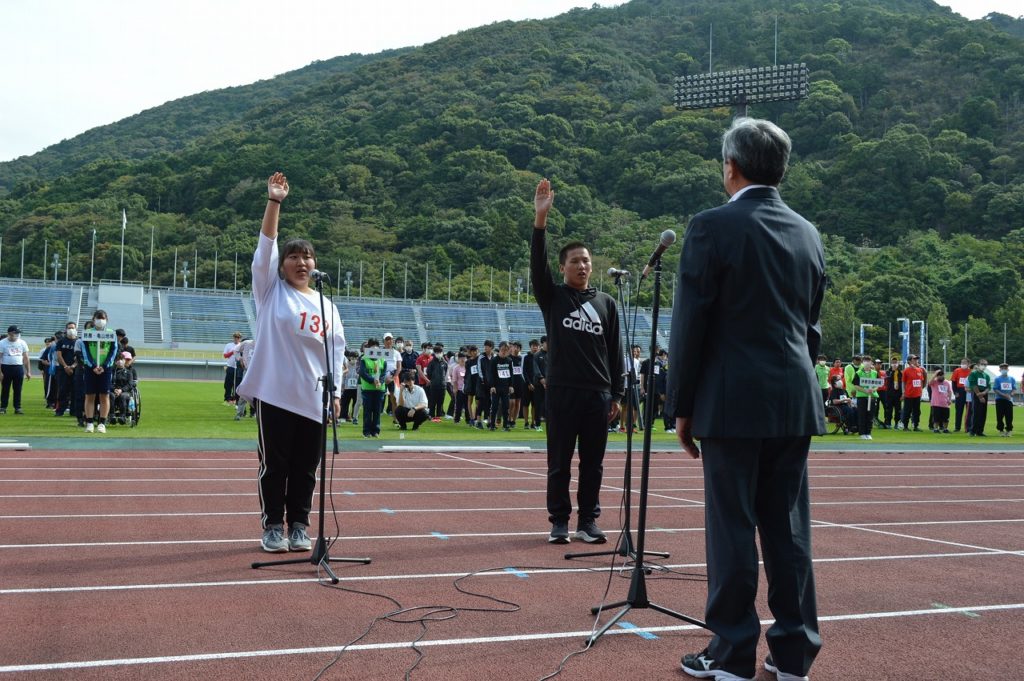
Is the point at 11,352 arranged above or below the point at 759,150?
below

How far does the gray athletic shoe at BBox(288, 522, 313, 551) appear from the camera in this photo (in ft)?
21.3

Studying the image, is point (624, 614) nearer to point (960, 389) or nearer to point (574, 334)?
point (574, 334)

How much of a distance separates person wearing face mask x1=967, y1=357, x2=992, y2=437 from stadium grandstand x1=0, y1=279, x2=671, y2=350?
4213 cm

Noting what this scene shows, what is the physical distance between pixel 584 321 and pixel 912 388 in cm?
2060

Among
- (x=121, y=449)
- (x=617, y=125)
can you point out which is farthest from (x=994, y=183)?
(x=121, y=449)

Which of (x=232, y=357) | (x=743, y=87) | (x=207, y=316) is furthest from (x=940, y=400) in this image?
(x=207, y=316)

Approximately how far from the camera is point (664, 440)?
18906 millimetres

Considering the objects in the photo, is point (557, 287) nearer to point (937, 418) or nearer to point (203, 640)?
point (203, 640)

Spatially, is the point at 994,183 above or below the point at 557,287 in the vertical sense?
above

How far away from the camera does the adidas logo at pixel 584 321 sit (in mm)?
6918

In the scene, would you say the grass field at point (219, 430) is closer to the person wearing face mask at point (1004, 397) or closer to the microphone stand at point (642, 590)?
the person wearing face mask at point (1004, 397)

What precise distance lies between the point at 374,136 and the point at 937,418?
399 ft

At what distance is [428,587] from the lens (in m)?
5.47

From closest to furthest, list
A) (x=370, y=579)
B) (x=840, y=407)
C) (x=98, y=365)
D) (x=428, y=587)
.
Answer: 1. (x=428, y=587)
2. (x=370, y=579)
3. (x=98, y=365)
4. (x=840, y=407)
